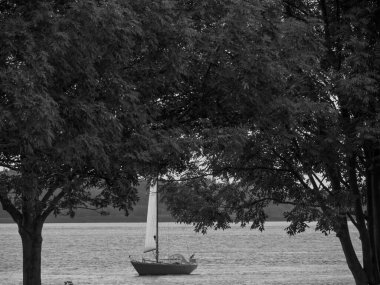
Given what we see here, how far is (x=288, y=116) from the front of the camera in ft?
59.5

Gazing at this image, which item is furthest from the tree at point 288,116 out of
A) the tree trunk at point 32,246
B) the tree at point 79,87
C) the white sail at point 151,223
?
the white sail at point 151,223

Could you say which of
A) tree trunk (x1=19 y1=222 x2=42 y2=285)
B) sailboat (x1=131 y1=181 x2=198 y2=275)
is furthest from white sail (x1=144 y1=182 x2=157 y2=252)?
tree trunk (x1=19 y1=222 x2=42 y2=285)

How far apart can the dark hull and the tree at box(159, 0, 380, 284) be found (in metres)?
53.5

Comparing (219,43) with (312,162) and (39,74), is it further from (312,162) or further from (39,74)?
(312,162)

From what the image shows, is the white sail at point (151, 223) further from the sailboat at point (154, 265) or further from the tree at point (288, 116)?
the tree at point (288, 116)

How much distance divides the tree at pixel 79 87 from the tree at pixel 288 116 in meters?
1.27

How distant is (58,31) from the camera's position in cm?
1306

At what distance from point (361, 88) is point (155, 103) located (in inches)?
239

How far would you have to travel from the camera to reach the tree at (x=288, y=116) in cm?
1661

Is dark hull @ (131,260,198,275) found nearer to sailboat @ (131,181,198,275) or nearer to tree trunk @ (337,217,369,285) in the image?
sailboat @ (131,181,198,275)

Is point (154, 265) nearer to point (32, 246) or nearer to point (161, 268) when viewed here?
point (161, 268)

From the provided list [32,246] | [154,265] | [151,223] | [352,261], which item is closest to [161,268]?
[154,265]

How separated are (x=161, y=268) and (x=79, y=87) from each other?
66982mm

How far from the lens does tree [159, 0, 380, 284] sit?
16609mm
